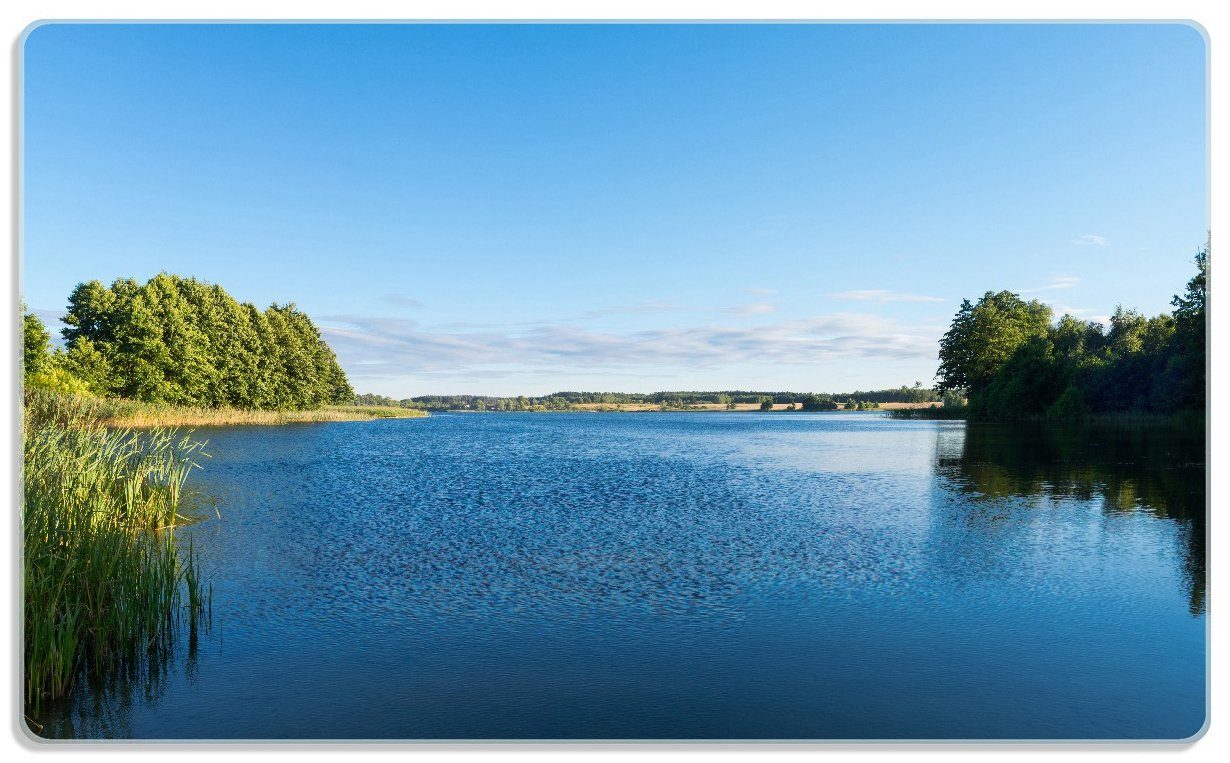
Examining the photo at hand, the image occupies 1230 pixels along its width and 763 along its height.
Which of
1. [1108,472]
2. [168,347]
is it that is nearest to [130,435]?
[168,347]

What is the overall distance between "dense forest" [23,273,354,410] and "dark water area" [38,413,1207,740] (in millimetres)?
33350

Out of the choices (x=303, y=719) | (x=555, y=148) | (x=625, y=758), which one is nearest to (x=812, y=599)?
(x=625, y=758)

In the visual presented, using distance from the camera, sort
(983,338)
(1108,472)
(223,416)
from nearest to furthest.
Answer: (1108,472) < (223,416) < (983,338)

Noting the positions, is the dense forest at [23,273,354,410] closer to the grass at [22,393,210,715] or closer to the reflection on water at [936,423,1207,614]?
the grass at [22,393,210,715]

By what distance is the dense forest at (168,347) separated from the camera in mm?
48031

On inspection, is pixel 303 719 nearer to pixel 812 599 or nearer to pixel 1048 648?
pixel 812 599

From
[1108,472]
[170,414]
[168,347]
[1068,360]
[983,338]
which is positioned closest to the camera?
[1108,472]

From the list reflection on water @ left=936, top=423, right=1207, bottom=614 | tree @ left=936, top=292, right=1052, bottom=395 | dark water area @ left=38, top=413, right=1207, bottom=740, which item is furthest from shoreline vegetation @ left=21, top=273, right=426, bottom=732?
tree @ left=936, top=292, right=1052, bottom=395

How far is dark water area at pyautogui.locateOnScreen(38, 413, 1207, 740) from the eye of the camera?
6699 mm

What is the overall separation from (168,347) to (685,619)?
55123mm

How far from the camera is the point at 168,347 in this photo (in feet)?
177

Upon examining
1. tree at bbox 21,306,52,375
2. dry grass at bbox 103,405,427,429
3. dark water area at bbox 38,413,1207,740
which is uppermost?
tree at bbox 21,306,52,375

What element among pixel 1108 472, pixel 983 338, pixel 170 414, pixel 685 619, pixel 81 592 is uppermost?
pixel 983 338

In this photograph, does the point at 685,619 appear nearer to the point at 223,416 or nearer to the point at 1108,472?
the point at 1108,472
